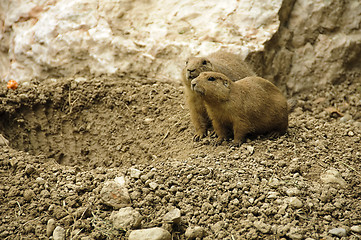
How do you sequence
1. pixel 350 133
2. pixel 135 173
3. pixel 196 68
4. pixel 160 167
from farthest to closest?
pixel 350 133, pixel 196 68, pixel 160 167, pixel 135 173

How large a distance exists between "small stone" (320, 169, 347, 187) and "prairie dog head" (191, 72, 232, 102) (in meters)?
1.31

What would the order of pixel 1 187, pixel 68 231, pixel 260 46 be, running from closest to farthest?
pixel 68 231 < pixel 1 187 < pixel 260 46

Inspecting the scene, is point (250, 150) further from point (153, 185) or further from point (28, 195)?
point (28, 195)

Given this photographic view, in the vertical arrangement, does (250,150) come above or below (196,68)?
below

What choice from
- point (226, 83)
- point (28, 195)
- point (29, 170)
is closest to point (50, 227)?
point (28, 195)

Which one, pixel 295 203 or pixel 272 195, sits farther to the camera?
pixel 272 195

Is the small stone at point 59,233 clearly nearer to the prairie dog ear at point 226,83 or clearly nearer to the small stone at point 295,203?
the small stone at point 295,203

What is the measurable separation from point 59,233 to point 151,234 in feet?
2.63

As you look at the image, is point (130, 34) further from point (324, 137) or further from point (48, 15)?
point (324, 137)

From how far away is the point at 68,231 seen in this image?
3461mm

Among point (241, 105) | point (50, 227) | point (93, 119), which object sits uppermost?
point (241, 105)

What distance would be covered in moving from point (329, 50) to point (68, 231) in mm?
5034

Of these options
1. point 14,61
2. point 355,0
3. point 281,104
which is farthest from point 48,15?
point 355,0

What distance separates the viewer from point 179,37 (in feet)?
20.8
